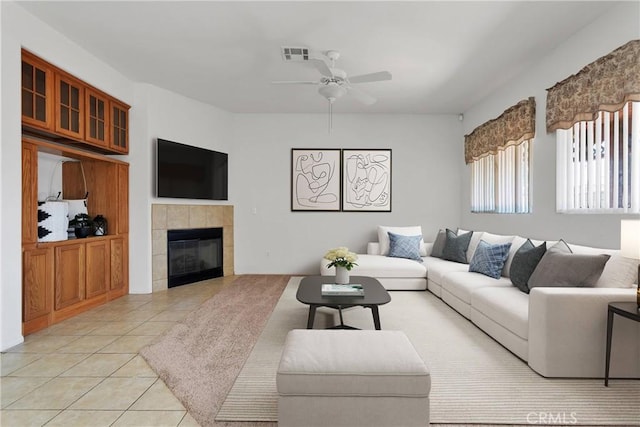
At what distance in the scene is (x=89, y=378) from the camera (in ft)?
7.18

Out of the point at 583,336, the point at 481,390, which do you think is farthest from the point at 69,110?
the point at 583,336

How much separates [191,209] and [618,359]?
500cm

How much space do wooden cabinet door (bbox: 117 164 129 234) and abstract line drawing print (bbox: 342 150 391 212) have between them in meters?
3.29

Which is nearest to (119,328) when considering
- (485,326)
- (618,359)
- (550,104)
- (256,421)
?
(256,421)

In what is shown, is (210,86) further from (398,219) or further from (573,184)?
(573,184)

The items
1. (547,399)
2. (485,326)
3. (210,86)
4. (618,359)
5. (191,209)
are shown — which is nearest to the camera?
(547,399)

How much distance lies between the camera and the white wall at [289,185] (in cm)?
582

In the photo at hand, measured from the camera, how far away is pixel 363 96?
3.82m

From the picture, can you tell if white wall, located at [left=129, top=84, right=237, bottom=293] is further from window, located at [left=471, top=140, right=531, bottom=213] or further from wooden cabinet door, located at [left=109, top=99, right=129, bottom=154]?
window, located at [left=471, top=140, right=531, bottom=213]

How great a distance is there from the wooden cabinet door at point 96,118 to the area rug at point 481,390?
3.00 m

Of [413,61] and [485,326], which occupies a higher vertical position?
[413,61]

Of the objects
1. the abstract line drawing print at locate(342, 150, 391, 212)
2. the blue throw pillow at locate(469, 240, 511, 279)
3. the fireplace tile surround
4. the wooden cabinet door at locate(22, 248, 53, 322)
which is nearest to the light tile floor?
the wooden cabinet door at locate(22, 248, 53, 322)

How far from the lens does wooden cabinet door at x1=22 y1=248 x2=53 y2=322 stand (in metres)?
2.90

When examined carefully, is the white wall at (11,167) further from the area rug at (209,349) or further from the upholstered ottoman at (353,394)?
the upholstered ottoman at (353,394)
